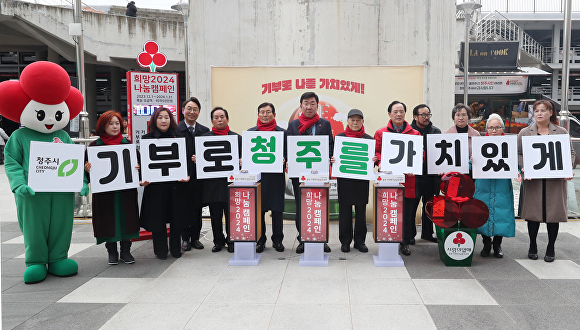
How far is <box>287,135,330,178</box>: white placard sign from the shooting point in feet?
15.7

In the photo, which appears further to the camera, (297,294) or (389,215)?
(389,215)

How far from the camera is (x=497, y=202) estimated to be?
479 centimetres

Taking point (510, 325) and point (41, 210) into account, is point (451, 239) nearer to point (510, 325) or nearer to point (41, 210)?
point (510, 325)

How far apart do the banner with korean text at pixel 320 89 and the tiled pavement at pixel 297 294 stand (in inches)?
86.6

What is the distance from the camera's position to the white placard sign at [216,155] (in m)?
4.87

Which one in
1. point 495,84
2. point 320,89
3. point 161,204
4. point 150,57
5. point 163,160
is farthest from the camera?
point 495,84

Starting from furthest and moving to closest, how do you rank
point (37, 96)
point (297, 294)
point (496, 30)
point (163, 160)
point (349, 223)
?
point (496, 30) → point (349, 223) → point (163, 160) → point (37, 96) → point (297, 294)

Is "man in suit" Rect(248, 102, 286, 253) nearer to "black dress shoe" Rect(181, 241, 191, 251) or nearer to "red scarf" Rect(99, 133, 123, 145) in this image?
"black dress shoe" Rect(181, 241, 191, 251)


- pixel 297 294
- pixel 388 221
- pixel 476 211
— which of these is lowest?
pixel 297 294

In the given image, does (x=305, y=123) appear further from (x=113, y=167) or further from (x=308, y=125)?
(x=113, y=167)

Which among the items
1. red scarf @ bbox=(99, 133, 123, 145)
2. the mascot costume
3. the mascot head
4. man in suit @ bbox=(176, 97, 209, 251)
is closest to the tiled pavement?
the mascot costume

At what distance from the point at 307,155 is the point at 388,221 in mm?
1132

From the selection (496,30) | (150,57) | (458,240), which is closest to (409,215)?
(458,240)

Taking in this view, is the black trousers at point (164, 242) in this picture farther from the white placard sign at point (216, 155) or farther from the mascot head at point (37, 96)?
the mascot head at point (37, 96)
